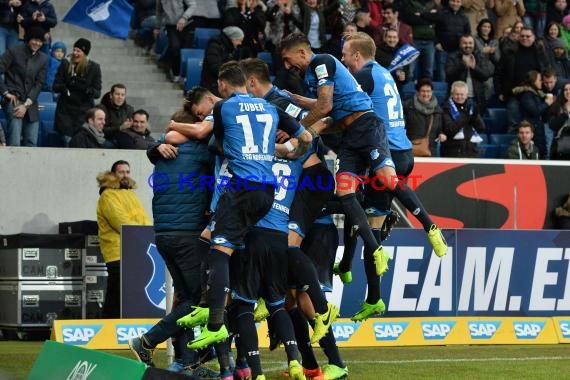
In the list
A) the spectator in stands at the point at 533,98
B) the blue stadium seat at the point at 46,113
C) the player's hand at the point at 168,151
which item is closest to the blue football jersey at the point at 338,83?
the player's hand at the point at 168,151

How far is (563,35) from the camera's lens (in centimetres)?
2372

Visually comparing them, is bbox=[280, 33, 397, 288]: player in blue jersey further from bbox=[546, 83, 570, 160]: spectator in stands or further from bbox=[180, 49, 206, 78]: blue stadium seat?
bbox=[180, 49, 206, 78]: blue stadium seat

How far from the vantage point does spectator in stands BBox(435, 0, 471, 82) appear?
2183 cm

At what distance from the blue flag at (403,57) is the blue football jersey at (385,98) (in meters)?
A: 7.09

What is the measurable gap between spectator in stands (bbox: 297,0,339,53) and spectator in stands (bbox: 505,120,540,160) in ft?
11.9

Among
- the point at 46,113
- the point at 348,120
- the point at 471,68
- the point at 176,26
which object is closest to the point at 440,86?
the point at 471,68

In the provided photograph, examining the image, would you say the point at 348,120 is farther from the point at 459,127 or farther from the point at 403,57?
the point at 403,57

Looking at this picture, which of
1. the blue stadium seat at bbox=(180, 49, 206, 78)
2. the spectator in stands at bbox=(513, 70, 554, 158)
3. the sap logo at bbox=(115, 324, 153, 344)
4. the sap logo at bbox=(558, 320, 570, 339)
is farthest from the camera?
the spectator in stands at bbox=(513, 70, 554, 158)

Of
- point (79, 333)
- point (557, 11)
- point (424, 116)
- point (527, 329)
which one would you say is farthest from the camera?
point (557, 11)

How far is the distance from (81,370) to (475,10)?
16.8 metres

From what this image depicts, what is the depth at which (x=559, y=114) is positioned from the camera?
1973 centimetres

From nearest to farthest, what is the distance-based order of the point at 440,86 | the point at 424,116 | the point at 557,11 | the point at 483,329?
the point at 483,329, the point at 424,116, the point at 440,86, the point at 557,11

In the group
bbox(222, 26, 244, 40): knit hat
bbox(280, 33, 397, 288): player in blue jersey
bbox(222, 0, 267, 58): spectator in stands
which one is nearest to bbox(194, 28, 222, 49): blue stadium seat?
bbox(222, 0, 267, 58): spectator in stands

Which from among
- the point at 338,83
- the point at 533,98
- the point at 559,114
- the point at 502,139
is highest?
the point at 338,83
